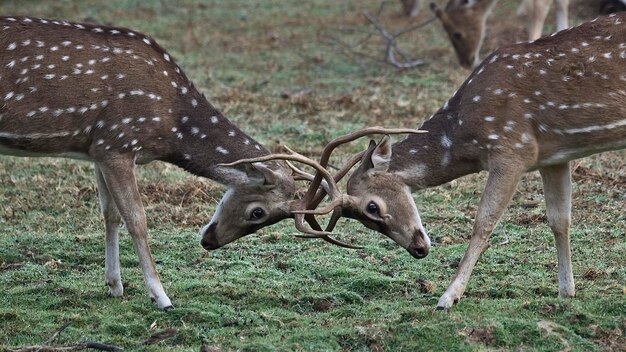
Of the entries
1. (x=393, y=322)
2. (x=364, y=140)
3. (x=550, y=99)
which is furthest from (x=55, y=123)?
(x=364, y=140)

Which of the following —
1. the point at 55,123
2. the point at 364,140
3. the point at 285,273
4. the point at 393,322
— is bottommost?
the point at 364,140

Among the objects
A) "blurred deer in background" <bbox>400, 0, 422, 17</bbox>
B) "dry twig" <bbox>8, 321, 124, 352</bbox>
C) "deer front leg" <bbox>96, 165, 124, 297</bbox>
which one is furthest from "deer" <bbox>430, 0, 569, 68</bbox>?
"dry twig" <bbox>8, 321, 124, 352</bbox>

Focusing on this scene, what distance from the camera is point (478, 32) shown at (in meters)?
15.2

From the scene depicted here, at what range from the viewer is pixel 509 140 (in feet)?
22.9

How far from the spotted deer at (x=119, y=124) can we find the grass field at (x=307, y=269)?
0.46 meters

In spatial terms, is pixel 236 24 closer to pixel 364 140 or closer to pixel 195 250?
pixel 364 140

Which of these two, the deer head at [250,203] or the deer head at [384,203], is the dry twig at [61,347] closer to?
the deer head at [250,203]

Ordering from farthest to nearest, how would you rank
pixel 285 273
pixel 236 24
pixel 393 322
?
pixel 236 24 < pixel 285 273 < pixel 393 322

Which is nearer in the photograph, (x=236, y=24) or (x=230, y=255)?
(x=230, y=255)

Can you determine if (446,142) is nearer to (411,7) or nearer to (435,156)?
(435,156)

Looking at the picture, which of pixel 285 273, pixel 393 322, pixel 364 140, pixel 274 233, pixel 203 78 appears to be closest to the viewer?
pixel 393 322

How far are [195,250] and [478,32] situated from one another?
777 centimetres

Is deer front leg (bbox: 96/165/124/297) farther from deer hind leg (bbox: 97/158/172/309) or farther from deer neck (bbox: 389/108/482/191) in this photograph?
deer neck (bbox: 389/108/482/191)

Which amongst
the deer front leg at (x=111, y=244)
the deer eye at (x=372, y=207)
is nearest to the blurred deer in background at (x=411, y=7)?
the deer front leg at (x=111, y=244)
